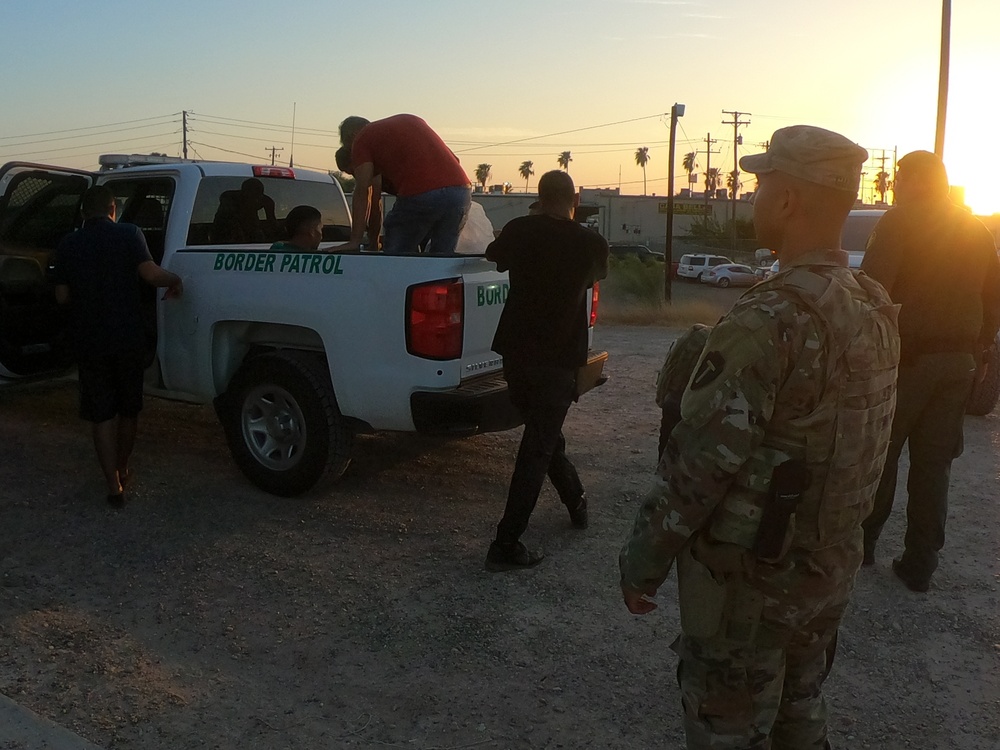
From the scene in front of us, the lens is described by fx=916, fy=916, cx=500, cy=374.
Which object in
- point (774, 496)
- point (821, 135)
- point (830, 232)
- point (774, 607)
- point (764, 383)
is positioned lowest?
point (774, 607)

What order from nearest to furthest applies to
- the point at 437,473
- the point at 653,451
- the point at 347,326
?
the point at 347,326, the point at 437,473, the point at 653,451

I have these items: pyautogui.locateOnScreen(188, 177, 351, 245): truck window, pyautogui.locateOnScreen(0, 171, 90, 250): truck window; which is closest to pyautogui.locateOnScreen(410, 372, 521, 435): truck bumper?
pyautogui.locateOnScreen(188, 177, 351, 245): truck window

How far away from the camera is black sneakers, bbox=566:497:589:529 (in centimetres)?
489

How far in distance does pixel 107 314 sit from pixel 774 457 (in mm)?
4138

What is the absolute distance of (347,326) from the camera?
4.80 meters

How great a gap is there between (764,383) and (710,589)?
0.48 metres

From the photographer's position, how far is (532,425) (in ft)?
14.3

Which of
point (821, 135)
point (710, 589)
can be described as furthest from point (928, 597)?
point (821, 135)

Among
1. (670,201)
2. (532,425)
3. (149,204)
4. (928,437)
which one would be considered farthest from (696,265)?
(532,425)

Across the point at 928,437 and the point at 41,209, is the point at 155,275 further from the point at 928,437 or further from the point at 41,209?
the point at 928,437

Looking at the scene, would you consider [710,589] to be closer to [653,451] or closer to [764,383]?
[764,383]

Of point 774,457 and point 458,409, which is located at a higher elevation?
point 774,457

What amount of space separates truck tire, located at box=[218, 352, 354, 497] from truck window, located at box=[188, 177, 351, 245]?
116 cm

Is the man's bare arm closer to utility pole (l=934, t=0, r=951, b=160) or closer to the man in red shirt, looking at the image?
the man in red shirt
